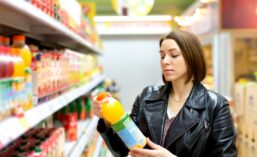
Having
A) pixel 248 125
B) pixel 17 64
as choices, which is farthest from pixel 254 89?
pixel 17 64

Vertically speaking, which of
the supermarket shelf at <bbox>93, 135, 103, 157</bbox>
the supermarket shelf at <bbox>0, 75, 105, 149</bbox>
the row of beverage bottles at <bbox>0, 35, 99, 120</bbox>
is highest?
the row of beverage bottles at <bbox>0, 35, 99, 120</bbox>

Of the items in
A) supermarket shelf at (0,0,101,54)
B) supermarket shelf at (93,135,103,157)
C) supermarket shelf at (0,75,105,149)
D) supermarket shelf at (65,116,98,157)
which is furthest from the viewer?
supermarket shelf at (93,135,103,157)

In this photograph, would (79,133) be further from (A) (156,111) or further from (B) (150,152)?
(B) (150,152)

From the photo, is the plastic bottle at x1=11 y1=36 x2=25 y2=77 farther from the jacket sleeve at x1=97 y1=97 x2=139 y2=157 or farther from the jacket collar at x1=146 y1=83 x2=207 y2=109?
the jacket collar at x1=146 y1=83 x2=207 y2=109

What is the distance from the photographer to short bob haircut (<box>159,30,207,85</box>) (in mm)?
1679

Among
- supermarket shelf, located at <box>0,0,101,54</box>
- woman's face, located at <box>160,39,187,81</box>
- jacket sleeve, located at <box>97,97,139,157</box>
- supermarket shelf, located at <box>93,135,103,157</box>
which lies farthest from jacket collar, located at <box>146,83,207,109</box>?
supermarket shelf, located at <box>93,135,103,157</box>

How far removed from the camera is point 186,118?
1676 mm

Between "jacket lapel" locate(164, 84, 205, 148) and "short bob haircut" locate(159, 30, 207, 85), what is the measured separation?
11 centimetres

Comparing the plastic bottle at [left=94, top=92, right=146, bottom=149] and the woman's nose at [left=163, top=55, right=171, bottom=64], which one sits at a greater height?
the woman's nose at [left=163, top=55, right=171, bottom=64]

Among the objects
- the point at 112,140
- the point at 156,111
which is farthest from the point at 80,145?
the point at 156,111

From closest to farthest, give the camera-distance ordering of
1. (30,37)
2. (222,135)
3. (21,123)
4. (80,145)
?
(21,123) → (222,135) → (30,37) → (80,145)

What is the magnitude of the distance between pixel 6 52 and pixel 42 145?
0.66 m

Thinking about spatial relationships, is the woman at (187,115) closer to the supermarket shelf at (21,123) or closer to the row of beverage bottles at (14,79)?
the supermarket shelf at (21,123)

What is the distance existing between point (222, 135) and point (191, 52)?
16.5 inches
